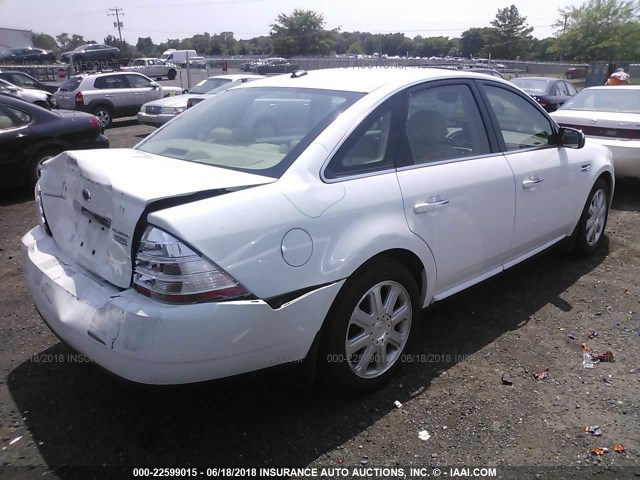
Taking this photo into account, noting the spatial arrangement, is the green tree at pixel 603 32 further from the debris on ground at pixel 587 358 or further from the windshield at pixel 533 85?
the debris on ground at pixel 587 358

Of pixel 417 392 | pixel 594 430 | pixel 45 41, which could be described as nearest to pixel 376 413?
pixel 417 392

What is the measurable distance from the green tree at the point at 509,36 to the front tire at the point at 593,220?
250ft

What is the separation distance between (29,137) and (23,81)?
48.3 ft

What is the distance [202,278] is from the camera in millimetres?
2121

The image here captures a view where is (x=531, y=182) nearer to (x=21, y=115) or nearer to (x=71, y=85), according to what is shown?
(x=21, y=115)

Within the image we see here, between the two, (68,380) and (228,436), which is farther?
(68,380)

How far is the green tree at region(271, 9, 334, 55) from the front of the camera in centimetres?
7694

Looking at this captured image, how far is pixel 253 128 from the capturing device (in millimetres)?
3084

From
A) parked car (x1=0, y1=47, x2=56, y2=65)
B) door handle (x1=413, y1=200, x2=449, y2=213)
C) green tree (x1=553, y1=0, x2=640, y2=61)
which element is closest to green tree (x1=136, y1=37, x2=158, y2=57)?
parked car (x1=0, y1=47, x2=56, y2=65)

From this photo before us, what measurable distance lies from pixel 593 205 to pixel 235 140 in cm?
350

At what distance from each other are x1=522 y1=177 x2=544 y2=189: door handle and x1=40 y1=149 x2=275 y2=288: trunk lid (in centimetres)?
206

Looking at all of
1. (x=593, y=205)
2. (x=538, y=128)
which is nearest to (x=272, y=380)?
(x=538, y=128)

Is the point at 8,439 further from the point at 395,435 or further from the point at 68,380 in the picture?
the point at 395,435

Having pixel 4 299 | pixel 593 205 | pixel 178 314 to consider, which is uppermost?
pixel 178 314
